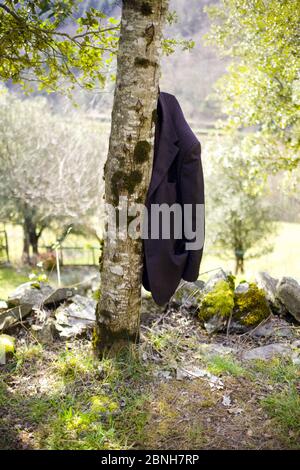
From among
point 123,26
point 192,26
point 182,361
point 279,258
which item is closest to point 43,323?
point 182,361

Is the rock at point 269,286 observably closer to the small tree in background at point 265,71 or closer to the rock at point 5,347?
the rock at point 5,347

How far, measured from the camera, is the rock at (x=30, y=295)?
145 inches

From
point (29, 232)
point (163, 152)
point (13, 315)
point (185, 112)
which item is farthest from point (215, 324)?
point (185, 112)

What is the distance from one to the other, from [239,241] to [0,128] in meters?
10.8

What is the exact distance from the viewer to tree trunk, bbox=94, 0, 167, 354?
2479 mm

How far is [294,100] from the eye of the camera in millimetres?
6062

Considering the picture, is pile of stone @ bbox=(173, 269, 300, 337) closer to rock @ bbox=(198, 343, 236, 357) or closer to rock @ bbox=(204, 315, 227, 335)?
rock @ bbox=(204, 315, 227, 335)

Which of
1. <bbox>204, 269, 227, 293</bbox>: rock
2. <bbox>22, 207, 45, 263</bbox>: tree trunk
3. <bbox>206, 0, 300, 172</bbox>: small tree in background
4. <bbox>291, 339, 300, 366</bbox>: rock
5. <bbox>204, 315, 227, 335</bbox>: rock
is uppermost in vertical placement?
<bbox>206, 0, 300, 172</bbox>: small tree in background

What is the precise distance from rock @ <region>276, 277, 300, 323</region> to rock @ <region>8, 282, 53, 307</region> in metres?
2.34

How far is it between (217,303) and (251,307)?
364 millimetres

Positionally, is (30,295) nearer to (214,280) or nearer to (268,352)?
(214,280)

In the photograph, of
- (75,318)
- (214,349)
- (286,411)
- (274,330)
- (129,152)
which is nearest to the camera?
(286,411)

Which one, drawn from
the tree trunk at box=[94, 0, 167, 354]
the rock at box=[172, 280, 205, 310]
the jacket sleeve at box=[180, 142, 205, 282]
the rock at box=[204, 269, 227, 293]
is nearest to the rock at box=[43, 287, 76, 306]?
the tree trunk at box=[94, 0, 167, 354]

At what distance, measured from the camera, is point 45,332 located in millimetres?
3410
